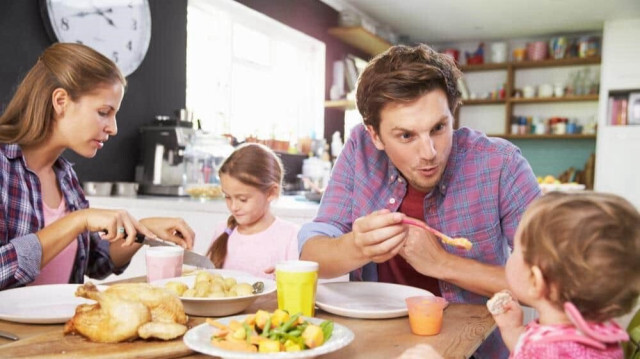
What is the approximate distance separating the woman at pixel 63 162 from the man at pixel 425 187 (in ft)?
1.59

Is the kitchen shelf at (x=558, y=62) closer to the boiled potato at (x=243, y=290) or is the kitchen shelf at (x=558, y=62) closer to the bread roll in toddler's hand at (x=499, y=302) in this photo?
the bread roll in toddler's hand at (x=499, y=302)

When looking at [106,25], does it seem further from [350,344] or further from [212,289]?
[350,344]

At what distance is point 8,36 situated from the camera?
2.71 meters

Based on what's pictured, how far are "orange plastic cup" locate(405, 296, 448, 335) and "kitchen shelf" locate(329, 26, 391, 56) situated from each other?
502 cm

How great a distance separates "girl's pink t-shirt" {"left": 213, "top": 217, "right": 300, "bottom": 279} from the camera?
2223 mm

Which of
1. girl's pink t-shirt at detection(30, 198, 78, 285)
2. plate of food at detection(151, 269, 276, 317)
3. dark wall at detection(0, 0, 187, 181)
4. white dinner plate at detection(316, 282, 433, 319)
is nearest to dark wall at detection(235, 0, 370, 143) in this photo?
dark wall at detection(0, 0, 187, 181)

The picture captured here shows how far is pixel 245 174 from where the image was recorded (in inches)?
88.9

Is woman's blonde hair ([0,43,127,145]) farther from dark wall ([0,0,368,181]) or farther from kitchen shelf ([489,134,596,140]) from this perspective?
kitchen shelf ([489,134,596,140])

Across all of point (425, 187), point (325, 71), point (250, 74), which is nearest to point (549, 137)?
point (325, 71)

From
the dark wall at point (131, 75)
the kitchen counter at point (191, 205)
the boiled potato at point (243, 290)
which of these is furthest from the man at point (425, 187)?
the dark wall at point (131, 75)

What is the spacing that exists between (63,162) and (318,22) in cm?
426

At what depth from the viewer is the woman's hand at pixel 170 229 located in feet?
5.26

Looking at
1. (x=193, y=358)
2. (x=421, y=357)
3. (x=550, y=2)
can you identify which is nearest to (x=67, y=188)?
(x=193, y=358)

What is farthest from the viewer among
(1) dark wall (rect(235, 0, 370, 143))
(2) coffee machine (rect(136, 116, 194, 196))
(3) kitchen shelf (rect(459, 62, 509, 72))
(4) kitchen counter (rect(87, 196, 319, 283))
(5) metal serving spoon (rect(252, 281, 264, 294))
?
(3) kitchen shelf (rect(459, 62, 509, 72))
